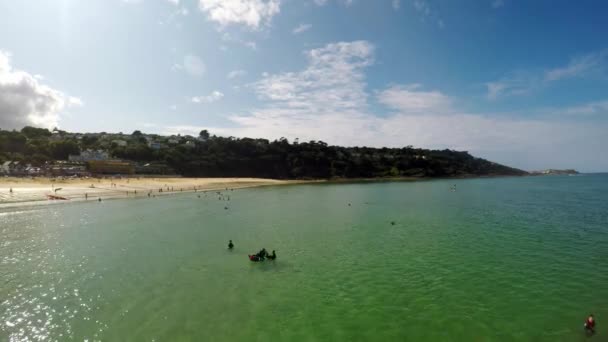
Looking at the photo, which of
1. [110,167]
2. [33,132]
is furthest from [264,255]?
[33,132]

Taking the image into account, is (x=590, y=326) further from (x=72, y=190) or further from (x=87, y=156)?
(x=87, y=156)

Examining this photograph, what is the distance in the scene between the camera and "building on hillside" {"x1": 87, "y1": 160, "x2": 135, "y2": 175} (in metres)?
107

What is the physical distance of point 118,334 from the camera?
13523 mm

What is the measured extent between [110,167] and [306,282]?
112 metres

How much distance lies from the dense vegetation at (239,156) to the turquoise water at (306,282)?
95873mm

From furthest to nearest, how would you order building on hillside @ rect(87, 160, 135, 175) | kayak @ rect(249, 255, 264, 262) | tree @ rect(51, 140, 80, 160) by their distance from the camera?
tree @ rect(51, 140, 80, 160), building on hillside @ rect(87, 160, 135, 175), kayak @ rect(249, 255, 264, 262)

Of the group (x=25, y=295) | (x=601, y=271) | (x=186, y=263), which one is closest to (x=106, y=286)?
(x=25, y=295)

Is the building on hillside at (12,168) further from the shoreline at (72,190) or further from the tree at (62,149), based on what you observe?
the tree at (62,149)

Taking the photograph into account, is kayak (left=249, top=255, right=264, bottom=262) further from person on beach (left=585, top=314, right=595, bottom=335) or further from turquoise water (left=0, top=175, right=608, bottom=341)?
person on beach (left=585, top=314, right=595, bottom=335)

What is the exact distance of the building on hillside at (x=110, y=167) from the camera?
10656 centimetres

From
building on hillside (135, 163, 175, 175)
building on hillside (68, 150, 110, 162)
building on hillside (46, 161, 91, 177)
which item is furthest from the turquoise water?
building on hillside (68, 150, 110, 162)

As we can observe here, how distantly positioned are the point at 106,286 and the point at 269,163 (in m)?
135

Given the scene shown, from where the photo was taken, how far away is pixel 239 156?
488 feet

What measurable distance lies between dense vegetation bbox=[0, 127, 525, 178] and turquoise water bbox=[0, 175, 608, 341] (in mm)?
95873
